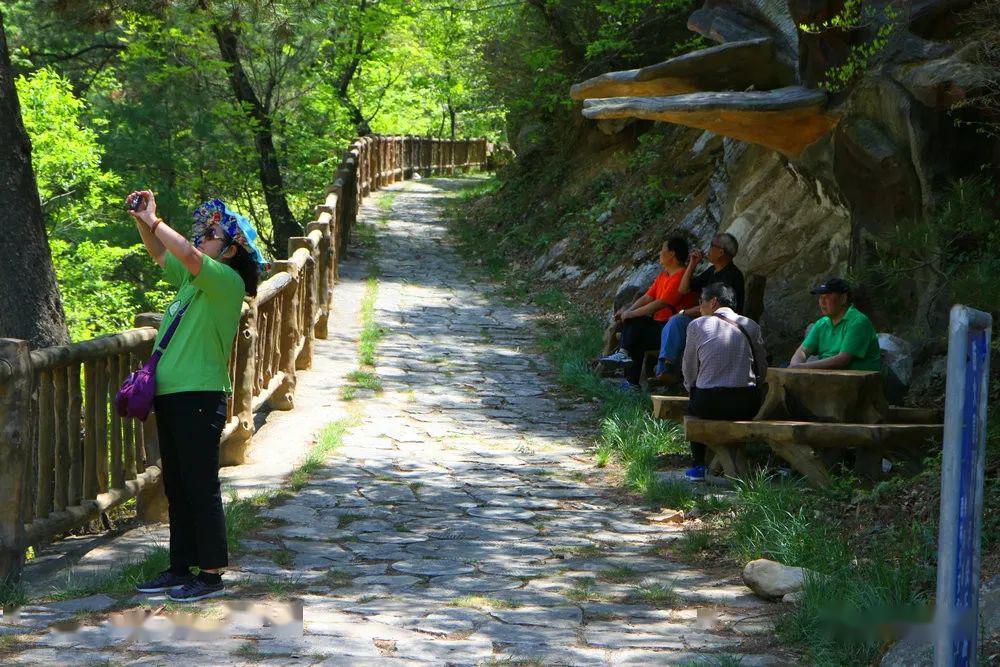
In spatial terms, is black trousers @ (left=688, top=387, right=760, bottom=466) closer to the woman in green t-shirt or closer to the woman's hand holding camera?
the woman in green t-shirt

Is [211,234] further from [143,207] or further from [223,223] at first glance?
[143,207]

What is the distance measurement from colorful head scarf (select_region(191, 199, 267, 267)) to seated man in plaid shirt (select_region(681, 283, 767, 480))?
3.41 meters

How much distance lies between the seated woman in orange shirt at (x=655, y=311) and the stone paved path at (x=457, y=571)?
71 centimetres

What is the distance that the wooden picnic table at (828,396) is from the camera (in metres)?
7.01

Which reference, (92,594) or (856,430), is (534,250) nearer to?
(856,430)

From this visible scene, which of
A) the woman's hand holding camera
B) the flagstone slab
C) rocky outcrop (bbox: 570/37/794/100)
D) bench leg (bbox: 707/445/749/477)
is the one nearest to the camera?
the woman's hand holding camera

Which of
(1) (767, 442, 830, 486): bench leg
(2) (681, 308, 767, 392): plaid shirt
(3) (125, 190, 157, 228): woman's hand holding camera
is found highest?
(3) (125, 190, 157, 228): woman's hand holding camera

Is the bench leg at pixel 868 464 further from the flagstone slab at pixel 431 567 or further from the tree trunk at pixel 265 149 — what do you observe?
the tree trunk at pixel 265 149

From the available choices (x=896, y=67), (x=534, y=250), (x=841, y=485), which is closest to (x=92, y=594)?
(x=841, y=485)

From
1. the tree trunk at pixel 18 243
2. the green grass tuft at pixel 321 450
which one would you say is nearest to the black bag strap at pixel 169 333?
the green grass tuft at pixel 321 450

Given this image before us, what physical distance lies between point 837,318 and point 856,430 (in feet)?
4.24

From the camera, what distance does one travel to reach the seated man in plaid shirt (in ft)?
24.2

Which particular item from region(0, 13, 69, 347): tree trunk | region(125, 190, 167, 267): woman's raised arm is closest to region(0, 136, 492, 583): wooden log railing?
region(125, 190, 167, 267): woman's raised arm

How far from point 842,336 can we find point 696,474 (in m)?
1.36
